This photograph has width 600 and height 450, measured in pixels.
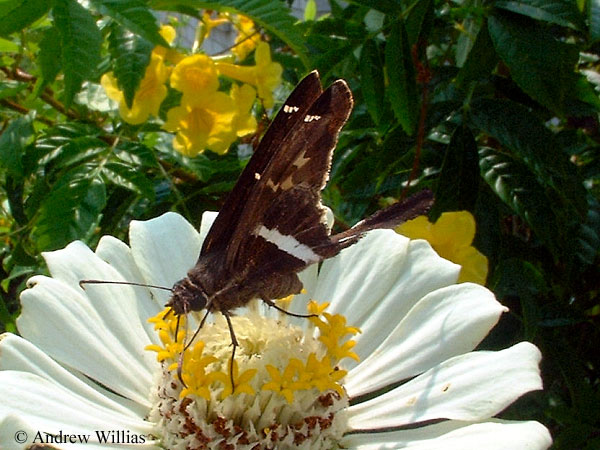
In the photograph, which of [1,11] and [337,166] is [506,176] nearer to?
[337,166]

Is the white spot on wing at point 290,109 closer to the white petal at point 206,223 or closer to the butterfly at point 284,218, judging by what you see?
the butterfly at point 284,218

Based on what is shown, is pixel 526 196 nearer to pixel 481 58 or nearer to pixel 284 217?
pixel 481 58

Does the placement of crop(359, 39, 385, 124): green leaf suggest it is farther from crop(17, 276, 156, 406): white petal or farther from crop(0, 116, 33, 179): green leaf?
crop(0, 116, 33, 179): green leaf

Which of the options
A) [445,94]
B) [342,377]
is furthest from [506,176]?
[342,377]

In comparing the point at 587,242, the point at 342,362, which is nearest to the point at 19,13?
the point at 342,362

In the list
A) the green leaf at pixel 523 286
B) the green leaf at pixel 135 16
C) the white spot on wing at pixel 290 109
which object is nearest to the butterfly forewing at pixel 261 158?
the white spot on wing at pixel 290 109

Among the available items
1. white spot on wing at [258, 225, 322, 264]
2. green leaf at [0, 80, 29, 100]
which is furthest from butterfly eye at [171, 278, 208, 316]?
green leaf at [0, 80, 29, 100]

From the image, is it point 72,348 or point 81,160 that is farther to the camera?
point 81,160
